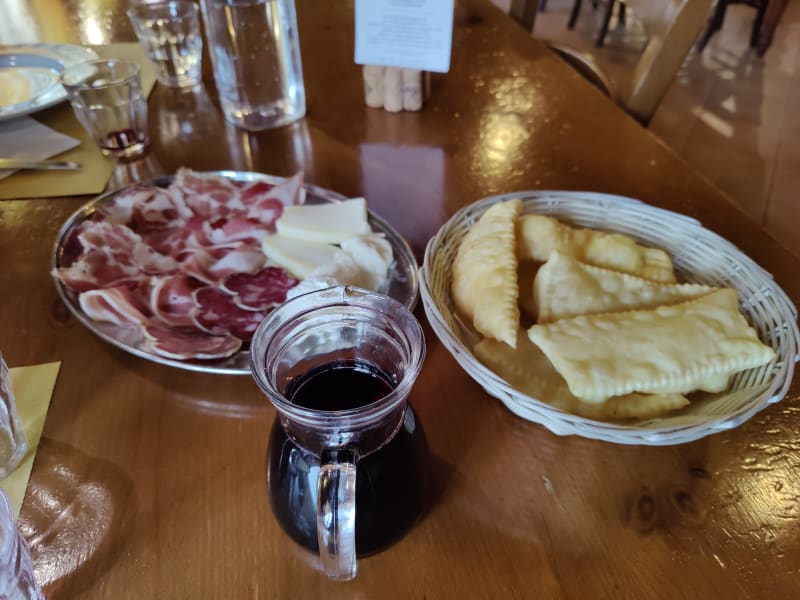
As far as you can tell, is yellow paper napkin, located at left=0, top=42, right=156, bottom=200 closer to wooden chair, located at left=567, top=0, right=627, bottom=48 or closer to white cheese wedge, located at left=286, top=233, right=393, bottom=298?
white cheese wedge, located at left=286, top=233, right=393, bottom=298

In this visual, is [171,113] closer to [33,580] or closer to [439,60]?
[439,60]

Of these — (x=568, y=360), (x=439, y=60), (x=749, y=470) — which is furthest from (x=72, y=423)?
(x=439, y=60)

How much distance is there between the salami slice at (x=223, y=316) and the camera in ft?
1.86

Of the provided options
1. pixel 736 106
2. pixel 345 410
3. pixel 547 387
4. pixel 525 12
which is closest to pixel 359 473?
pixel 345 410

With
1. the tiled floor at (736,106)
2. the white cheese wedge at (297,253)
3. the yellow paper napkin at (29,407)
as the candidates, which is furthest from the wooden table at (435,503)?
the tiled floor at (736,106)

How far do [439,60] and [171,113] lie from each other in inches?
16.8

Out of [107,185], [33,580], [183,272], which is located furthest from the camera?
[107,185]

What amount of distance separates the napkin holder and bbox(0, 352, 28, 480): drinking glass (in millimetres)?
656

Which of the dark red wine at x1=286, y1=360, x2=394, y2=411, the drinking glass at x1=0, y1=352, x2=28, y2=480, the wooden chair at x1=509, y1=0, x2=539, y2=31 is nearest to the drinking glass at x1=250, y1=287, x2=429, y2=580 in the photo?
the dark red wine at x1=286, y1=360, x2=394, y2=411

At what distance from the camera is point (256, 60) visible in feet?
2.94

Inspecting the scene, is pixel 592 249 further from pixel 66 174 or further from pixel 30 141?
pixel 30 141

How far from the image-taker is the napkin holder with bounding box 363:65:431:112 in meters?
0.92

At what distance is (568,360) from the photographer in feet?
1.49

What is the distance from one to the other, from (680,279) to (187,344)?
1.57 ft
